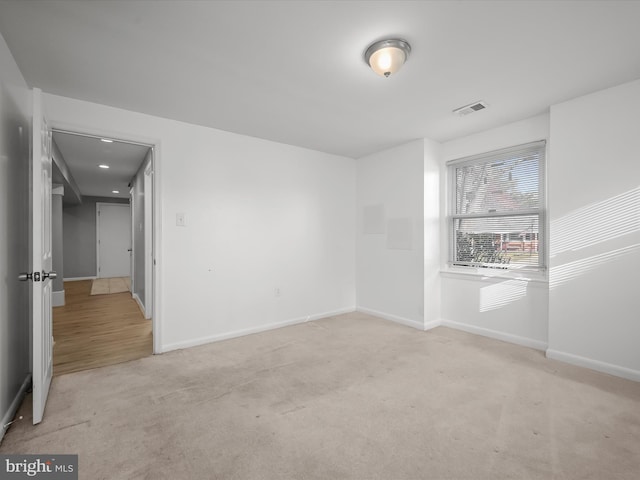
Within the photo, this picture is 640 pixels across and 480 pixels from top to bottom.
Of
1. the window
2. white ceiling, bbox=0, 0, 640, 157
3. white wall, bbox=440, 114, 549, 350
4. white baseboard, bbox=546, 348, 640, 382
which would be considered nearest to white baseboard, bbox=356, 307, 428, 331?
white wall, bbox=440, 114, 549, 350

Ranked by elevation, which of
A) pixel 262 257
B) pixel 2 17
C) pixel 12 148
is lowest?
pixel 262 257

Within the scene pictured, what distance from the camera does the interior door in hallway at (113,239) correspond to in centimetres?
912

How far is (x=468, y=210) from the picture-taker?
405cm

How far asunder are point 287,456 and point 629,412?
238 cm

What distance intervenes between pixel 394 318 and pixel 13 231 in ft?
13.6

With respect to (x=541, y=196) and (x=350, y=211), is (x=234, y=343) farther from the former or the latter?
(x=541, y=196)

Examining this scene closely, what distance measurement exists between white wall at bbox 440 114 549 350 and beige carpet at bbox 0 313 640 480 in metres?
0.33

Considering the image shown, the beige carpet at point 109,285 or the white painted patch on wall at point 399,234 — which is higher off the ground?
the white painted patch on wall at point 399,234

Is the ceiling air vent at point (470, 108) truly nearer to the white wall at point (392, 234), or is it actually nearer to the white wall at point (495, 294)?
the white wall at point (495, 294)

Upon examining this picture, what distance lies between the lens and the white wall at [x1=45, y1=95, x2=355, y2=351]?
3326 millimetres

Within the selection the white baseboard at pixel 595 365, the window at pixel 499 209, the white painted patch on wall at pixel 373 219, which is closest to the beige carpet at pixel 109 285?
the white painted patch on wall at pixel 373 219

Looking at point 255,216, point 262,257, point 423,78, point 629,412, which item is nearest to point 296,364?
point 262,257

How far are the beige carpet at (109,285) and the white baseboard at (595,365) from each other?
8.07 meters

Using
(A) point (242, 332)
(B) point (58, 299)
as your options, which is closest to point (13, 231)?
(A) point (242, 332)
